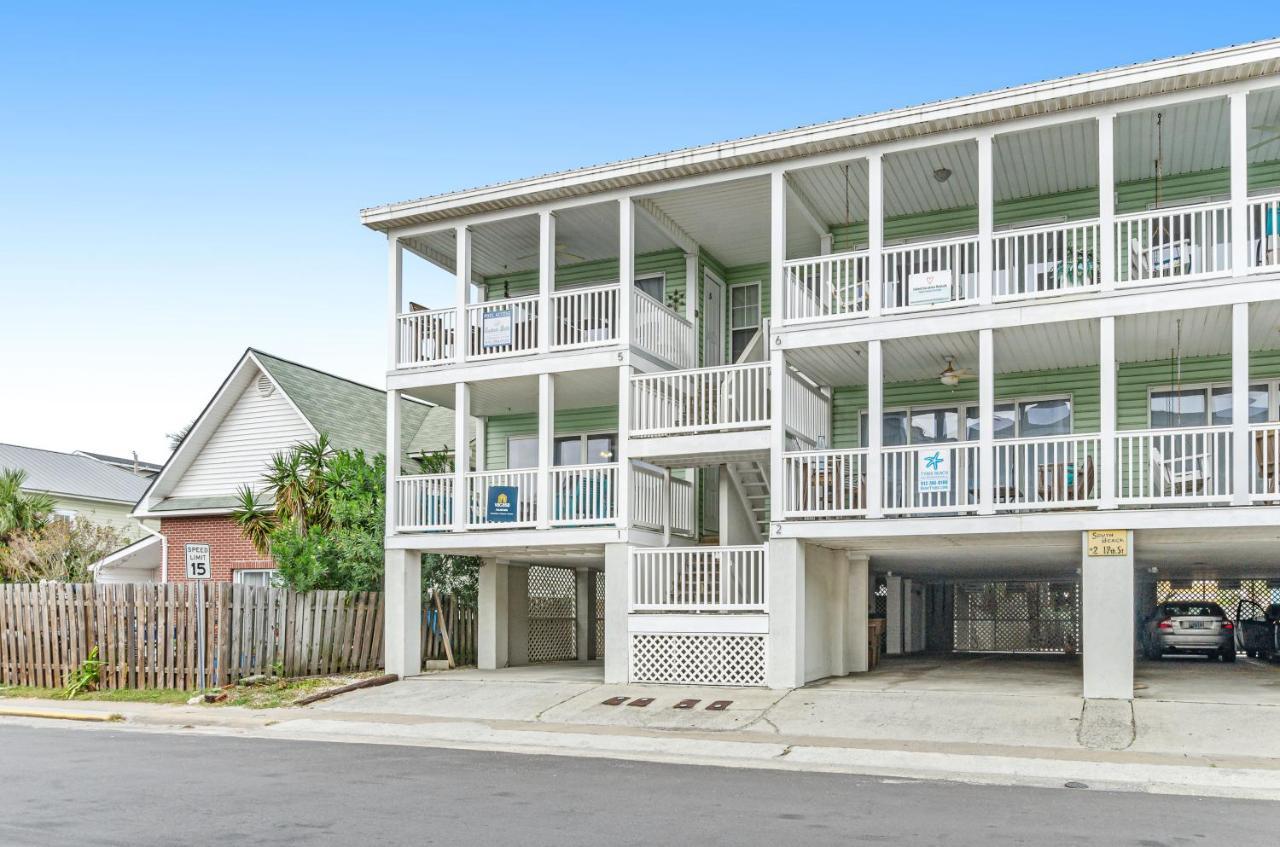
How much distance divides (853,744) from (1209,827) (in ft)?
17.5

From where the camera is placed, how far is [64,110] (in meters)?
21.5

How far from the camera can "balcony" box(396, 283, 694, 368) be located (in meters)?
21.2

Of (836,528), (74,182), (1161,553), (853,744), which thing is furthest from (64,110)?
(1161,553)

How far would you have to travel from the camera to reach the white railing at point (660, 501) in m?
20.5

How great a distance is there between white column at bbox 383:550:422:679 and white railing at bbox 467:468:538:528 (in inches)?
58.8

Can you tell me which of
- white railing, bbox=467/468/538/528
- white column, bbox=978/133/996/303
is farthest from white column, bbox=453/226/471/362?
white column, bbox=978/133/996/303

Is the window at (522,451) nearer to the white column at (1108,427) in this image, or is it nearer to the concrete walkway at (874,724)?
the concrete walkway at (874,724)

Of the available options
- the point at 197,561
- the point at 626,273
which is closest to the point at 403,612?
the point at 197,561

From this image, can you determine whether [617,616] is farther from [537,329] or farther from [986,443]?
[986,443]

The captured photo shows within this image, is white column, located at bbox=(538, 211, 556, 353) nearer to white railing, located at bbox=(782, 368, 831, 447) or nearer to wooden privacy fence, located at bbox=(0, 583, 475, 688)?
white railing, located at bbox=(782, 368, 831, 447)

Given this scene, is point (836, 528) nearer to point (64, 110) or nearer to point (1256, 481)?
point (1256, 481)

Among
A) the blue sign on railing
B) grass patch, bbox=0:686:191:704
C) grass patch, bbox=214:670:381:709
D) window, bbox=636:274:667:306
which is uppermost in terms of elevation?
window, bbox=636:274:667:306

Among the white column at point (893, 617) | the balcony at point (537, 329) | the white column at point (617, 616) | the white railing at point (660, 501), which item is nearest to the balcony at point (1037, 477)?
the white railing at point (660, 501)

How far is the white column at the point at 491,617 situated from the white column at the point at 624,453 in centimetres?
434
